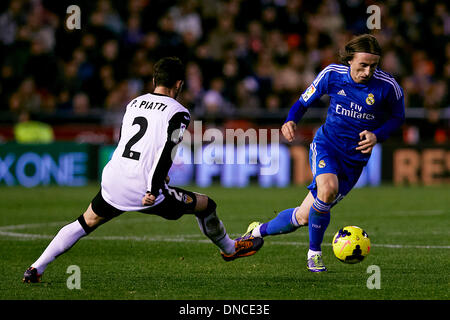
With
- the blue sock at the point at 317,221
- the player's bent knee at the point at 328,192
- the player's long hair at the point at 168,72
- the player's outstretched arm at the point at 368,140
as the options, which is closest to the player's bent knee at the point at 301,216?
the blue sock at the point at 317,221

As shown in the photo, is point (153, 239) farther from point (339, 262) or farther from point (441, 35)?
point (441, 35)

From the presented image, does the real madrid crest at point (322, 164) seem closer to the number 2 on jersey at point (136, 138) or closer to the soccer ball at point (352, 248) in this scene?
the soccer ball at point (352, 248)

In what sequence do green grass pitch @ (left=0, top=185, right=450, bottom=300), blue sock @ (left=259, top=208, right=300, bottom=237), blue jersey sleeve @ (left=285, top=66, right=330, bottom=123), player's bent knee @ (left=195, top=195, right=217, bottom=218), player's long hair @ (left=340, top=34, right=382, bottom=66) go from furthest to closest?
blue sock @ (left=259, top=208, right=300, bottom=237) → blue jersey sleeve @ (left=285, top=66, right=330, bottom=123) → player's long hair @ (left=340, top=34, right=382, bottom=66) → player's bent knee @ (left=195, top=195, right=217, bottom=218) → green grass pitch @ (left=0, top=185, right=450, bottom=300)

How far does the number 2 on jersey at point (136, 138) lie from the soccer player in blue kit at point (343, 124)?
1.37 meters

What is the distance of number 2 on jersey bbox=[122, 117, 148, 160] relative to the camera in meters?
6.38

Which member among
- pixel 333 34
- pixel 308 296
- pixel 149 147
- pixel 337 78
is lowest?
pixel 308 296

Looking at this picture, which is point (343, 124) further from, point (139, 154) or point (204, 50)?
point (204, 50)

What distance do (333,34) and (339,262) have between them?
43.5 feet

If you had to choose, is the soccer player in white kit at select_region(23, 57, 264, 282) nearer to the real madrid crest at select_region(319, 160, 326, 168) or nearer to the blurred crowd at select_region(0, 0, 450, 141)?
the real madrid crest at select_region(319, 160, 326, 168)

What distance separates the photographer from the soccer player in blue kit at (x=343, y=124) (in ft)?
23.9

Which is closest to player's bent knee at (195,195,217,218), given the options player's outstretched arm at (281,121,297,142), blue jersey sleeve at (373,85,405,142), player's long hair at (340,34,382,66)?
player's outstretched arm at (281,121,297,142)
